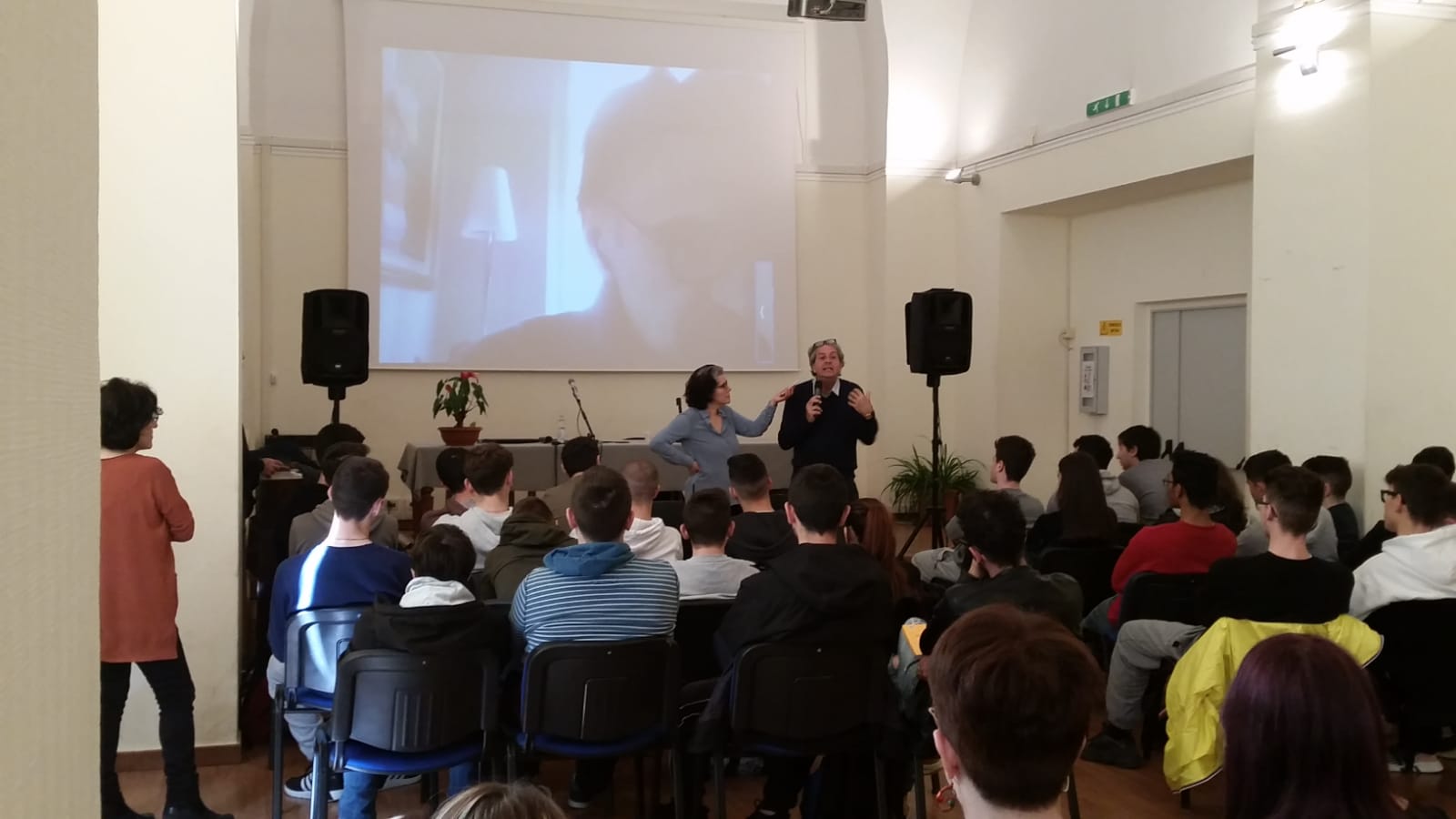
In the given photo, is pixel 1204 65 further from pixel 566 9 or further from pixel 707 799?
pixel 707 799

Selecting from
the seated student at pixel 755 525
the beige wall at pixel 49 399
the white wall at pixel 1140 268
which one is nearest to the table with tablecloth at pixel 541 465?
the white wall at pixel 1140 268

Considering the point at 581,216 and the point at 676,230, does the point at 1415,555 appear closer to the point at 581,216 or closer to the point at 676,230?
the point at 676,230

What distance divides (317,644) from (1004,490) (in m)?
2.53

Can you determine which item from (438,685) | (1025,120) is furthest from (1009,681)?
(1025,120)

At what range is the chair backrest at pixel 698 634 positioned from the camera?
124 inches

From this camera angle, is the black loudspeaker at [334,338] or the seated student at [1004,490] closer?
the seated student at [1004,490]

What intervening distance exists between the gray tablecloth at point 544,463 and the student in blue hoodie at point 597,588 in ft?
13.6

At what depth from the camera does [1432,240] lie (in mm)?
5336

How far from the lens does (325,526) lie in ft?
12.1

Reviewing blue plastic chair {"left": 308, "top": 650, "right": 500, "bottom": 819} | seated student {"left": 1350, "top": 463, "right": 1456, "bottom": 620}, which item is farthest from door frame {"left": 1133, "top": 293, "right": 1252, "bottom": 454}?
blue plastic chair {"left": 308, "top": 650, "right": 500, "bottom": 819}

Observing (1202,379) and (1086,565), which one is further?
(1202,379)

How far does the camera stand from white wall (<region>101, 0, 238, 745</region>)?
361 cm

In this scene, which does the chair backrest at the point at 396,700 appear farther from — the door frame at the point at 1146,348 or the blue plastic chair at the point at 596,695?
the door frame at the point at 1146,348

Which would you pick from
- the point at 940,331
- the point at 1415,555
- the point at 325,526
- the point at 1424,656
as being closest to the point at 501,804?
the point at 325,526
